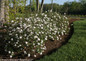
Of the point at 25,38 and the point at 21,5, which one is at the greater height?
the point at 21,5

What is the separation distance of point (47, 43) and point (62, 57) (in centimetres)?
170

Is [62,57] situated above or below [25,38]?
below

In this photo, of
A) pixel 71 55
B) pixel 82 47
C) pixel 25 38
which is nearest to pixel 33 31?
pixel 25 38

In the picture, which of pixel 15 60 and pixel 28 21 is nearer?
pixel 15 60

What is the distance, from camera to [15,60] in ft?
15.6

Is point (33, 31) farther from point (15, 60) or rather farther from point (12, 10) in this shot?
point (12, 10)

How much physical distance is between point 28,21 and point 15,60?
177 centimetres

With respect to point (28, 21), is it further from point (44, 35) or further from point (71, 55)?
point (71, 55)

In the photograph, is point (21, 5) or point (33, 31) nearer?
point (33, 31)

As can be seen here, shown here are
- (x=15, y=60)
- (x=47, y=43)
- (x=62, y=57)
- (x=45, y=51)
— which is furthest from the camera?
(x=47, y=43)

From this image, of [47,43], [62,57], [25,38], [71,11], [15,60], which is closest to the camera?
[62,57]

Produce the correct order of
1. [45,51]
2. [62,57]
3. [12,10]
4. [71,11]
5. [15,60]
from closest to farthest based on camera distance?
[62,57], [15,60], [45,51], [12,10], [71,11]

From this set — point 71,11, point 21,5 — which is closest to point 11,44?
point 21,5

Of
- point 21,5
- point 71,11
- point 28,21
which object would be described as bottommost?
point 71,11
